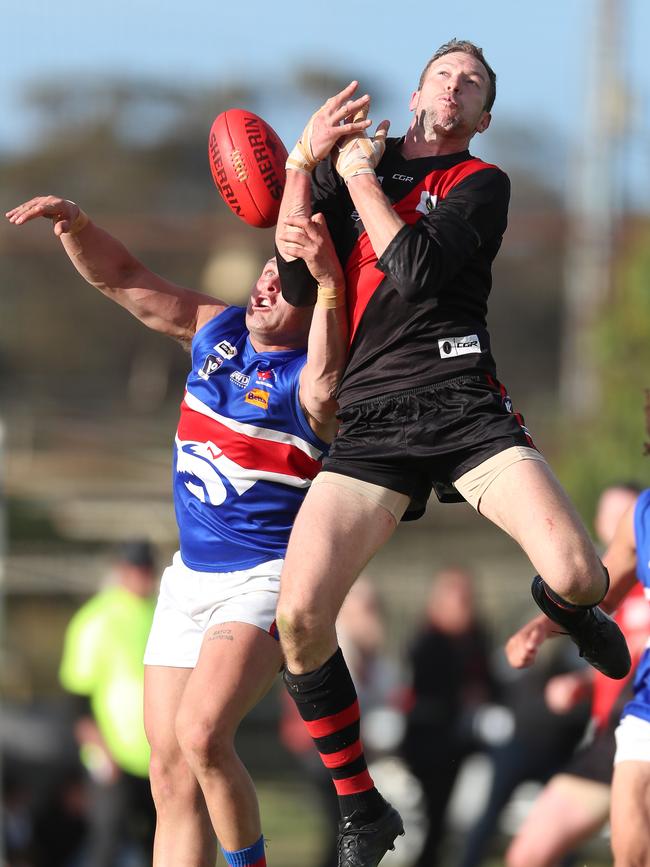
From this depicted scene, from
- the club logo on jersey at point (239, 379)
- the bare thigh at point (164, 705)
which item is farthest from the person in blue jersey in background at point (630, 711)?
the club logo on jersey at point (239, 379)

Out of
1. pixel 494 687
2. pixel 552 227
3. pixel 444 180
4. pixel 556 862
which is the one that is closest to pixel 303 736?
pixel 494 687

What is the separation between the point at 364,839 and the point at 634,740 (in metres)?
1.26

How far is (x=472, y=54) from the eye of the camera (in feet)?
15.8

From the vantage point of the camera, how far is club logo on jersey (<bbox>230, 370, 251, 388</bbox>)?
5160 millimetres

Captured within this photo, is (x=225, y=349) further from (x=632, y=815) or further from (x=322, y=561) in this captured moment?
(x=632, y=815)

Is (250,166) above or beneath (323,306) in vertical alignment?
above

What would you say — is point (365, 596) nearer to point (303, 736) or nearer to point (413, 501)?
point (303, 736)

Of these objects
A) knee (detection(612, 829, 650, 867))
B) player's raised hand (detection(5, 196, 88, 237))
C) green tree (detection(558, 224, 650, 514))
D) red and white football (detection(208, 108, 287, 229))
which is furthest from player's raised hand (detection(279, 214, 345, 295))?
green tree (detection(558, 224, 650, 514))

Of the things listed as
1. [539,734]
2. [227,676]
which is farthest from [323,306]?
[539,734]

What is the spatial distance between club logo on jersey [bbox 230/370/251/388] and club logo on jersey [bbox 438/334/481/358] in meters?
0.85

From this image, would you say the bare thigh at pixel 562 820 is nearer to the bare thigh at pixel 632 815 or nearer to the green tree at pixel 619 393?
the bare thigh at pixel 632 815

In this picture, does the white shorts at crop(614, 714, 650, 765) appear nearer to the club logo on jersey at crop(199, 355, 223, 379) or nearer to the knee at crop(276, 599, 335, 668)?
the knee at crop(276, 599, 335, 668)

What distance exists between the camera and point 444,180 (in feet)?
15.5

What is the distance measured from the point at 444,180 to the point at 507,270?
2919 cm
